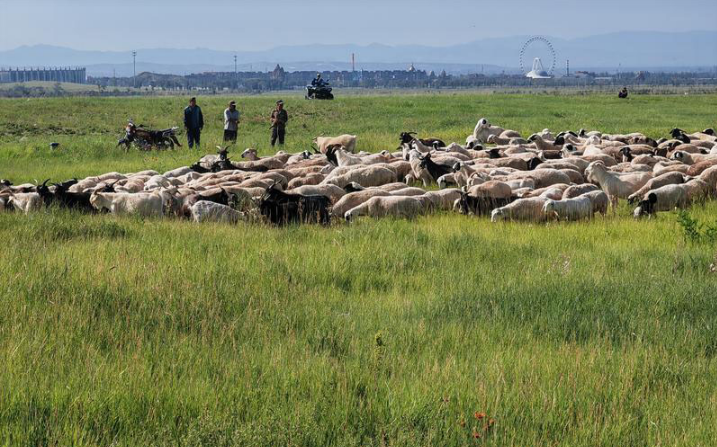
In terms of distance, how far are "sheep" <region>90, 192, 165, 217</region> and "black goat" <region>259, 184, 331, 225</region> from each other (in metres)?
2.14

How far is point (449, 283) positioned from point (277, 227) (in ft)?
15.6

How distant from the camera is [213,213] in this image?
46.7 ft

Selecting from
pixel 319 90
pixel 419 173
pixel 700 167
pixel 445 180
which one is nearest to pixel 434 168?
pixel 419 173

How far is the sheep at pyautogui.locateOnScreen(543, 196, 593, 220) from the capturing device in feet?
46.1

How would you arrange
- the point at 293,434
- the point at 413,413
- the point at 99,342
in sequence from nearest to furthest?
the point at 293,434 → the point at 413,413 → the point at 99,342

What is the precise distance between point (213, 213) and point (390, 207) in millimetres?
3208

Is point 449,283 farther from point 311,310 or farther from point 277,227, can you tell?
point 277,227

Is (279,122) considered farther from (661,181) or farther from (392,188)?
(661,181)

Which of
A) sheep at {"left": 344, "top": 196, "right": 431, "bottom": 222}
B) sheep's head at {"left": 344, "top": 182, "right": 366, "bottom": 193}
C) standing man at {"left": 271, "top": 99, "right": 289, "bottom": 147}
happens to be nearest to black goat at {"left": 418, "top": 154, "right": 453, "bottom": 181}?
sheep's head at {"left": 344, "top": 182, "right": 366, "bottom": 193}

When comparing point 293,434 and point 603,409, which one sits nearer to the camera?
point 293,434

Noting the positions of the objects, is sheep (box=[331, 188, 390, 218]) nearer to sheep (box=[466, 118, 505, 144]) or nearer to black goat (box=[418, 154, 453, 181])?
black goat (box=[418, 154, 453, 181])

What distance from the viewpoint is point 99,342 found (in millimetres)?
6953

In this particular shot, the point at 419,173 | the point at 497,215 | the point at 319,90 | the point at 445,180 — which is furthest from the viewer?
the point at 319,90

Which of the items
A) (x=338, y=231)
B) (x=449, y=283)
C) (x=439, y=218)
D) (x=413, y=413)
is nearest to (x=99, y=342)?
(x=413, y=413)
